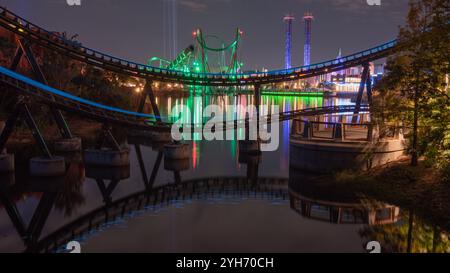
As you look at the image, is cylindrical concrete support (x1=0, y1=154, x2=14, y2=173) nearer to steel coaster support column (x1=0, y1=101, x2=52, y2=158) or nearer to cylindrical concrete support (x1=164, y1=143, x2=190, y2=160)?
steel coaster support column (x1=0, y1=101, x2=52, y2=158)

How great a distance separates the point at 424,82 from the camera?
2097 centimetres

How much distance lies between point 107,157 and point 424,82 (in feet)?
67.2

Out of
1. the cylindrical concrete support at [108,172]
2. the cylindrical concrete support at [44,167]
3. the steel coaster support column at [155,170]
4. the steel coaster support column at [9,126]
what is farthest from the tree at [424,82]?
the steel coaster support column at [9,126]

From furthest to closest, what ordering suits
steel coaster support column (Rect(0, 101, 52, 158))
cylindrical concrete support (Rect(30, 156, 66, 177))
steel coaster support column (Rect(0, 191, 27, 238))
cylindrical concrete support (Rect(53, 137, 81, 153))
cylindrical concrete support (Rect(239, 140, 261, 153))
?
cylindrical concrete support (Rect(239, 140, 261, 153))
cylindrical concrete support (Rect(53, 137, 81, 153))
steel coaster support column (Rect(0, 101, 52, 158))
cylindrical concrete support (Rect(30, 156, 66, 177))
steel coaster support column (Rect(0, 191, 27, 238))

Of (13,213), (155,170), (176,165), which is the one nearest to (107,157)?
(155,170)

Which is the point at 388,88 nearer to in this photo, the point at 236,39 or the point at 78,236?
the point at 78,236

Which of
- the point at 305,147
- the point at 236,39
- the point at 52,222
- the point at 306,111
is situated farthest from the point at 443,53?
the point at 236,39

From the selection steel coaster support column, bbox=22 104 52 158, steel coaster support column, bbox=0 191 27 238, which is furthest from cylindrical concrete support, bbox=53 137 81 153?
steel coaster support column, bbox=0 191 27 238

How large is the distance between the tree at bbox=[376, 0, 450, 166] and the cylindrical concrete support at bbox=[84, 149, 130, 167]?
17.2 m

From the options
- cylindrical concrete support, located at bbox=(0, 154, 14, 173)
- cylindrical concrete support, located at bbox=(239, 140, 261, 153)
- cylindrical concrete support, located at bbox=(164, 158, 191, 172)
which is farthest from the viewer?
cylindrical concrete support, located at bbox=(239, 140, 261, 153)

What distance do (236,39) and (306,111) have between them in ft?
316

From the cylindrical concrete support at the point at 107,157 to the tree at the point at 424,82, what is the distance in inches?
679

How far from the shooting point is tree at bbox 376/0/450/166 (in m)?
19.5

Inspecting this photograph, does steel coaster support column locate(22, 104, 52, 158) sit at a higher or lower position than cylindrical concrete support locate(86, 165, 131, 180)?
higher
